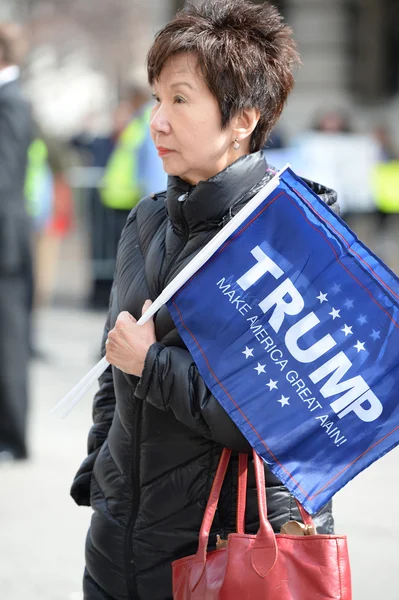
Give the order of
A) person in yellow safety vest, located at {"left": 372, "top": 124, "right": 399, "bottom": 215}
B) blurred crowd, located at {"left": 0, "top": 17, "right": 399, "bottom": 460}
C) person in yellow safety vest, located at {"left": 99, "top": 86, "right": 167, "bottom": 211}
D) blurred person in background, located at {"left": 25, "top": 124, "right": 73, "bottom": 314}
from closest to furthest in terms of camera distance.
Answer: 1. blurred crowd, located at {"left": 0, "top": 17, "right": 399, "bottom": 460}
2. person in yellow safety vest, located at {"left": 99, "top": 86, "right": 167, "bottom": 211}
3. blurred person in background, located at {"left": 25, "top": 124, "right": 73, "bottom": 314}
4. person in yellow safety vest, located at {"left": 372, "top": 124, "right": 399, "bottom": 215}

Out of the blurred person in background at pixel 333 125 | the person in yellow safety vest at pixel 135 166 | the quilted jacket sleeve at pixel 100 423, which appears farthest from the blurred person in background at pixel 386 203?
the quilted jacket sleeve at pixel 100 423

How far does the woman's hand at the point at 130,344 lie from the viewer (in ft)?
8.39

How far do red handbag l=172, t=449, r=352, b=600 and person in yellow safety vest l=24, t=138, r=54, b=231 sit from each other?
25.0 ft

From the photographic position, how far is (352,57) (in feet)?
72.4

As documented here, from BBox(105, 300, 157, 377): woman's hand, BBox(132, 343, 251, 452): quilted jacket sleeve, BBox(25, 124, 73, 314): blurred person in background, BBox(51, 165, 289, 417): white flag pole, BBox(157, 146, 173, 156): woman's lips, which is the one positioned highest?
BBox(25, 124, 73, 314): blurred person in background

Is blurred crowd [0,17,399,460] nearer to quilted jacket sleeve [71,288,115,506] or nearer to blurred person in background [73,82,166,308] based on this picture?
blurred person in background [73,82,166,308]

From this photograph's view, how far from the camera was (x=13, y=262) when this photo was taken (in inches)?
247

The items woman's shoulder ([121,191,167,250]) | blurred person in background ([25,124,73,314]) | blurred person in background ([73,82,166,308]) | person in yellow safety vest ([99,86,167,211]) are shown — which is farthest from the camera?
blurred person in background ([25,124,73,314])

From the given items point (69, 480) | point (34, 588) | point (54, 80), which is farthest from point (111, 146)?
point (54, 80)

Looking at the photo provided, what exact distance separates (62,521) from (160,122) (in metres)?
3.24

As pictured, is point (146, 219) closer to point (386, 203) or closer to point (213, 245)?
point (213, 245)

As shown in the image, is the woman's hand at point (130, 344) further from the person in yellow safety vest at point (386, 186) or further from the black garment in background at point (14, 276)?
the person in yellow safety vest at point (386, 186)

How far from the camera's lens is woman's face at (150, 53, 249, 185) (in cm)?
254

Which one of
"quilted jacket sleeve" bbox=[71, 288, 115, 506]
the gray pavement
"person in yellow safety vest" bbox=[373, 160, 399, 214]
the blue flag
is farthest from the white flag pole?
"person in yellow safety vest" bbox=[373, 160, 399, 214]
